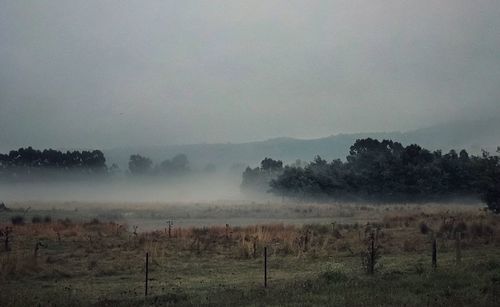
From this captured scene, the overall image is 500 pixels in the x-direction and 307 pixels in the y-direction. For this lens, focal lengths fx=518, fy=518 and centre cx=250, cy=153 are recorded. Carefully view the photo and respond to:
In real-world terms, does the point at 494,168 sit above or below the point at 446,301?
above

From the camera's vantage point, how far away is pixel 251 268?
73.6 ft

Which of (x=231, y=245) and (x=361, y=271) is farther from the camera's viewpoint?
(x=231, y=245)

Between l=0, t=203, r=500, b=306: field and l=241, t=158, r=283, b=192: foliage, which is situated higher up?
l=241, t=158, r=283, b=192: foliage

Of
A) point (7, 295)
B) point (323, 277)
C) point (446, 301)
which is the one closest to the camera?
point (446, 301)

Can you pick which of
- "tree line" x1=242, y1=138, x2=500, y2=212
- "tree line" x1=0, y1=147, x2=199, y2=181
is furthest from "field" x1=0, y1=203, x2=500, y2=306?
"tree line" x1=0, y1=147, x2=199, y2=181

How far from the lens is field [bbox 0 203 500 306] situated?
14.5 meters

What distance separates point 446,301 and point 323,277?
5.37m

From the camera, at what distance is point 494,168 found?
48969 millimetres

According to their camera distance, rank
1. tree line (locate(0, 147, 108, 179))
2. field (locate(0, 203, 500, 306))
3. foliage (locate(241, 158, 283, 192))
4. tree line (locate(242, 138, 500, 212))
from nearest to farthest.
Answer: field (locate(0, 203, 500, 306))
tree line (locate(242, 138, 500, 212))
foliage (locate(241, 158, 283, 192))
tree line (locate(0, 147, 108, 179))

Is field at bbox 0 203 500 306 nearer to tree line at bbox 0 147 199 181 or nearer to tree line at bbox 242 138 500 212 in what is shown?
tree line at bbox 242 138 500 212

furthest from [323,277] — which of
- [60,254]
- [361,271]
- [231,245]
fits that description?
[60,254]

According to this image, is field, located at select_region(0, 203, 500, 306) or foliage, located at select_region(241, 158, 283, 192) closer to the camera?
field, located at select_region(0, 203, 500, 306)

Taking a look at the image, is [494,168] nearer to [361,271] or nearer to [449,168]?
[361,271]

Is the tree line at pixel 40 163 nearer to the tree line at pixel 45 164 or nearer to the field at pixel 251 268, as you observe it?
the tree line at pixel 45 164
